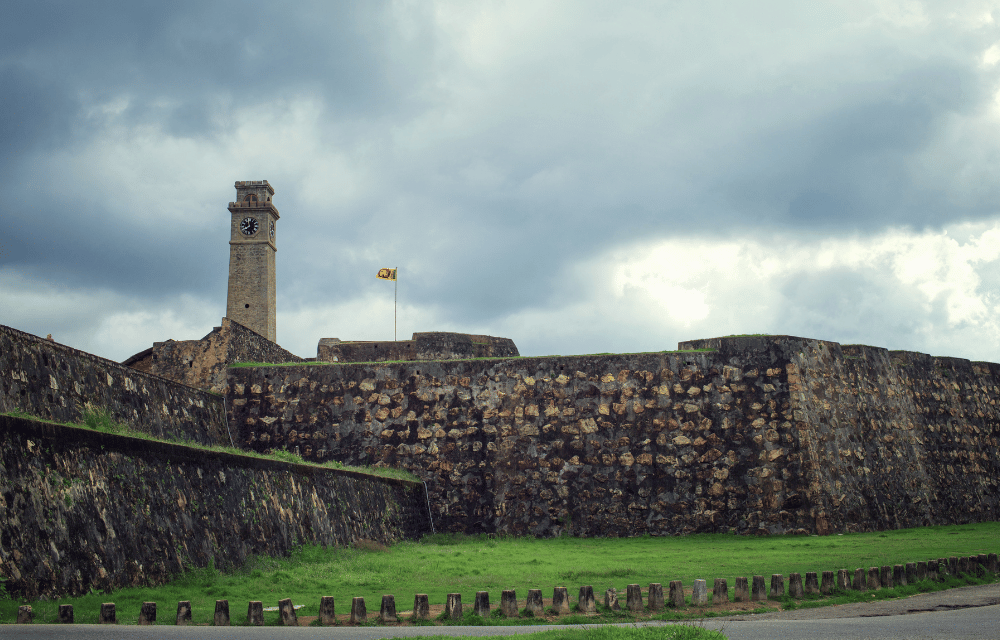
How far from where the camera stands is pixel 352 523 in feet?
43.5

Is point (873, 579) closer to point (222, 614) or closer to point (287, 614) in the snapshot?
point (287, 614)

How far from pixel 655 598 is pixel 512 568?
4008mm

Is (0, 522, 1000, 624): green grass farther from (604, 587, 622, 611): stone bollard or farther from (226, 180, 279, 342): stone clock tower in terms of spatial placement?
(226, 180, 279, 342): stone clock tower

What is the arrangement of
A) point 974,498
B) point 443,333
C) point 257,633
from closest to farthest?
point 257,633
point 974,498
point 443,333

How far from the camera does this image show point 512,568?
10820 millimetres

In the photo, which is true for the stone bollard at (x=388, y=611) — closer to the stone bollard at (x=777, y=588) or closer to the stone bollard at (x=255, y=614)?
the stone bollard at (x=255, y=614)

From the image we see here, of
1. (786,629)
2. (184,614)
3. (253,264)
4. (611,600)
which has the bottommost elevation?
(786,629)

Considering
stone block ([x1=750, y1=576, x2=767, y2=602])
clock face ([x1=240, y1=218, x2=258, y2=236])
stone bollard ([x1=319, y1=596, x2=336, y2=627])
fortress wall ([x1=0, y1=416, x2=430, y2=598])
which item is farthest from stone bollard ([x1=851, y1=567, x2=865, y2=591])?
clock face ([x1=240, y1=218, x2=258, y2=236])

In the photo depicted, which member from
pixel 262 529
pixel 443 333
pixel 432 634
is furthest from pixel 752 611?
pixel 443 333

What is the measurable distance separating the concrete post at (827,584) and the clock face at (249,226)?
48592 mm

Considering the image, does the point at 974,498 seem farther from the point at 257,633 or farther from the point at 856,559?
the point at 257,633

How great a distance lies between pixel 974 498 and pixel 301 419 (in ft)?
53.1

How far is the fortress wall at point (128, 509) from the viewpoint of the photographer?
721 cm

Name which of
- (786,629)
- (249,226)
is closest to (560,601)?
(786,629)
